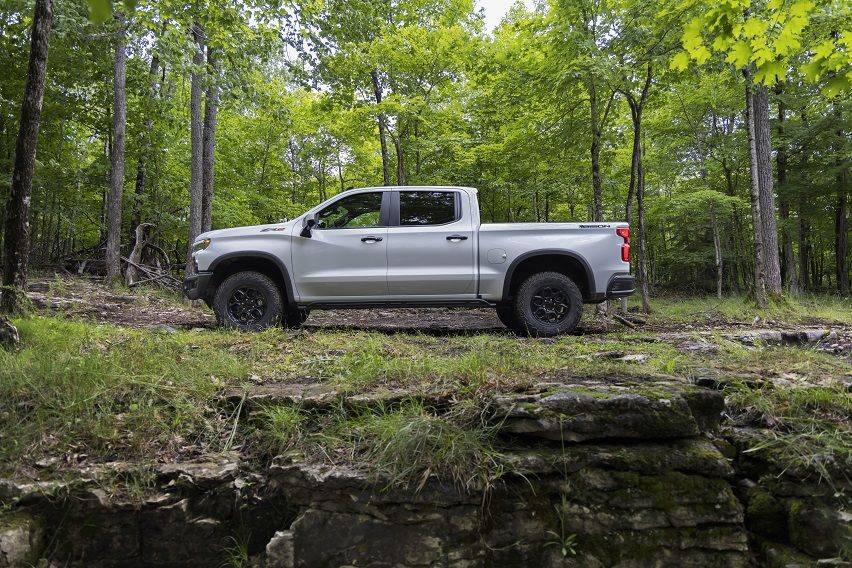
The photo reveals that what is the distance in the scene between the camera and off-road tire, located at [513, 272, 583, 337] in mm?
5867

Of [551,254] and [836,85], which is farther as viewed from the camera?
[551,254]

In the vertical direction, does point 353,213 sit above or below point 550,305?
above

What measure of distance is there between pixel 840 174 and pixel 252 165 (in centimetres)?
2191

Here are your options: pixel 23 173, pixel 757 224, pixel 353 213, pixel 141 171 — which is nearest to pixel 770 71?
pixel 353 213

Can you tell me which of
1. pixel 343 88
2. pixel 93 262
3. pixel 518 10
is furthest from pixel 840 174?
pixel 93 262

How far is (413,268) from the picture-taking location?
598cm

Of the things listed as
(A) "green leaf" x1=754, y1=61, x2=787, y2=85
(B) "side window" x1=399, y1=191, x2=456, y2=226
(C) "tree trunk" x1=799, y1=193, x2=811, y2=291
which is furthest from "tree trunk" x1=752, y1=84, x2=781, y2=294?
(B) "side window" x1=399, y1=191, x2=456, y2=226

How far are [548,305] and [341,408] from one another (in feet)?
11.7

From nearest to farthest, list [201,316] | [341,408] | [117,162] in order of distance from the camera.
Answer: [341,408], [201,316], [117,162]

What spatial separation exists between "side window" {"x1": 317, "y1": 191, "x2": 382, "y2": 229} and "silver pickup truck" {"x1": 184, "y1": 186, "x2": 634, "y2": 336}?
0.08 feet

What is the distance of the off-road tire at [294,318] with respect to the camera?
252 inches

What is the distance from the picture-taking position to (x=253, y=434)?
3.20 metres

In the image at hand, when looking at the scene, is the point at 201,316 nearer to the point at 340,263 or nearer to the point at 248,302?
the point at 248,302

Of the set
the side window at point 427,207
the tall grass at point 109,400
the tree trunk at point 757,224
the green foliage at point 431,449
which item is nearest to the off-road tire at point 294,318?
the side window at point 427,207
